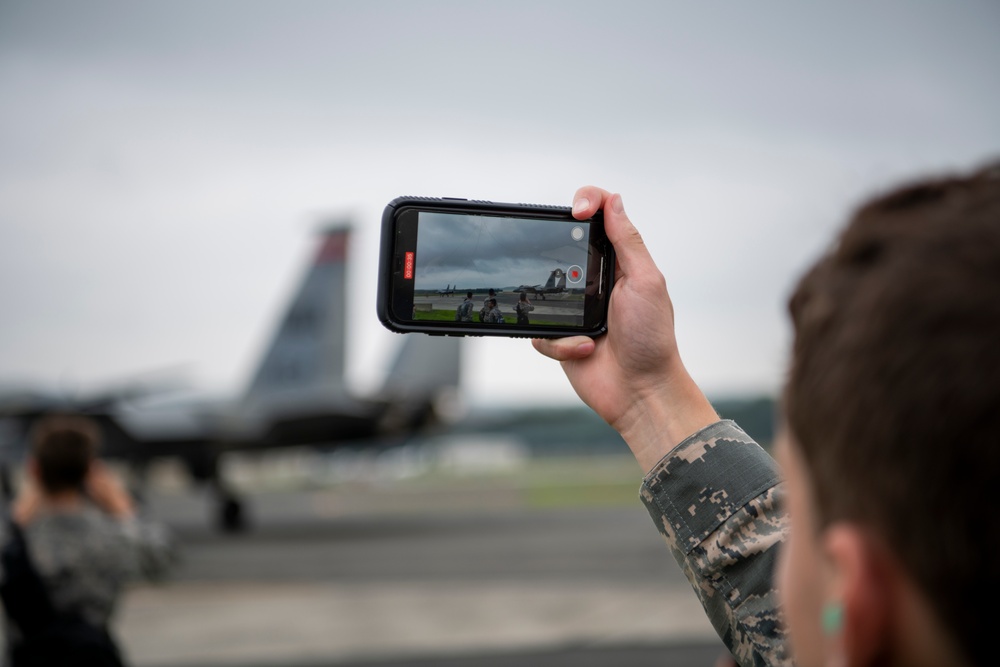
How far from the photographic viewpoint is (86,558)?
3.54 metres

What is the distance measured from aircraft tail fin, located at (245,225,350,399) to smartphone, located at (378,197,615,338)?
1838cm

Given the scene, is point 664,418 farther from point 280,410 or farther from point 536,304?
point 280,410

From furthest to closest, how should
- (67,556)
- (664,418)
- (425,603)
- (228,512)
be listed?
(228,512) < (425,603) < (67,556) < (664,418)

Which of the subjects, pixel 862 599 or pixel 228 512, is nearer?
pixel 862 599

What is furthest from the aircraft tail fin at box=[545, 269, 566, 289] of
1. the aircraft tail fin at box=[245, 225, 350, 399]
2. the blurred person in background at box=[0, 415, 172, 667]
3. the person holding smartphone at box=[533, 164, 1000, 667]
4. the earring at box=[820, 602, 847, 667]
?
the aircraft tail fin at box=[245, 225, 350, 399]

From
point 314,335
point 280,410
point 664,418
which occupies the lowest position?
point 280,410

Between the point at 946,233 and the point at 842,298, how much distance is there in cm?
8

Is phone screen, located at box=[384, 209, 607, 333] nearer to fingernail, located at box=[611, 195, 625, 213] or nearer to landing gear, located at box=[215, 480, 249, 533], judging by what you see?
fingernail, located at box=[611, 195, 625, 213]

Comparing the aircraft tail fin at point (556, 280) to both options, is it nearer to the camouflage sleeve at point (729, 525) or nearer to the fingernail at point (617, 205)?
the fingernail at point (617, 205)

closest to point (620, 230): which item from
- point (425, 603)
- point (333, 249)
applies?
point (425, 603)

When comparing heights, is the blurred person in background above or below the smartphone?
below

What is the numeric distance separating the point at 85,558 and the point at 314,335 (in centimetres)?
1685

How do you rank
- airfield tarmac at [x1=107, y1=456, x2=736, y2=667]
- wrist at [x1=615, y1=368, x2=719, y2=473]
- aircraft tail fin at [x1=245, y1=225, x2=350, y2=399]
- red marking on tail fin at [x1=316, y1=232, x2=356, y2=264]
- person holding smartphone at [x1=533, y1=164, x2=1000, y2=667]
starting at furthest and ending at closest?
red marking on tail fin at [x1=316, y1=232, x2=356, y2=264]
aircraft tail fin at [x1=245, y1=225, x2=350, y2=399]
airfield tarmac at [x1=107, y1=456, x2=736, y2=667]
wrist at [x1=615, y1=368, x2=719, y2=473]
person holding smartphone at [x1=533, y1=164, x2=1000, y2=667]

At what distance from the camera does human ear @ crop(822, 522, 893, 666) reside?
59 centimetres
